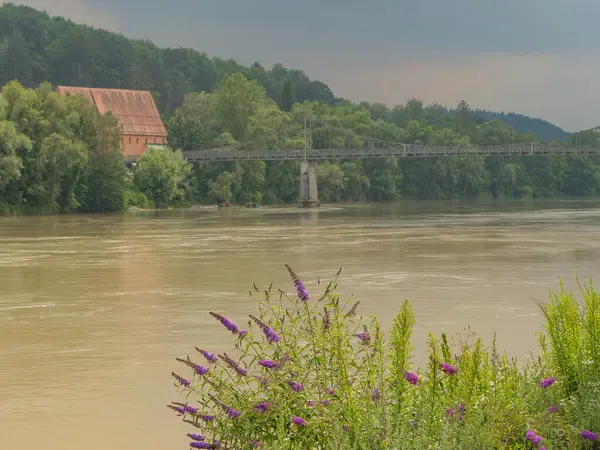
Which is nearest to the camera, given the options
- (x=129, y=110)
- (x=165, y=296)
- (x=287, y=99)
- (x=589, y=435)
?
(x=589, y=435)

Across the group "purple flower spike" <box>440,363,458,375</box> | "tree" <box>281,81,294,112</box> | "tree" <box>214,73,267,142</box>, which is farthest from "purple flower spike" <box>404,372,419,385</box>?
"tree" <box>281,81,294,112</box>

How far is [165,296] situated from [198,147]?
10191cm

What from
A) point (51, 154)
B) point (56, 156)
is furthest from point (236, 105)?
point (51, 154)

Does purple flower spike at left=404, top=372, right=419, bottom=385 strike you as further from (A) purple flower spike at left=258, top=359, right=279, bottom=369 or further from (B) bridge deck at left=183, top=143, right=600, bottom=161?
(B) bridge deck at left=183, top=143, right=600, bottom=161

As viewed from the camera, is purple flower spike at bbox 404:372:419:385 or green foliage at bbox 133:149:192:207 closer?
purple flower spike at bbox 404:372:419:385

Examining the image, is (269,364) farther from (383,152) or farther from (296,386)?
(383,152)

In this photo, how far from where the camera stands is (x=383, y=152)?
5325 inches

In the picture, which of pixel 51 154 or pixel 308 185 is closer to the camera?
pixel 51 154

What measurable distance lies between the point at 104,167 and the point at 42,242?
1779 inches

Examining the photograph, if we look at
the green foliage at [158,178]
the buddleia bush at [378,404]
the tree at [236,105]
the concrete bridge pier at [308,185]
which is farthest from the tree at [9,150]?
the buddleia bush at [378,404]

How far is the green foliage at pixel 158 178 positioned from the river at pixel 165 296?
158ft

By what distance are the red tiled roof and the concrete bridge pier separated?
74.6 feet

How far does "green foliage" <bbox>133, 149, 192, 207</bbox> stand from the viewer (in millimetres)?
101812

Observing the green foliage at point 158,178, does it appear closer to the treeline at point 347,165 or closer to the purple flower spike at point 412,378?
the treeline at point 347,165
